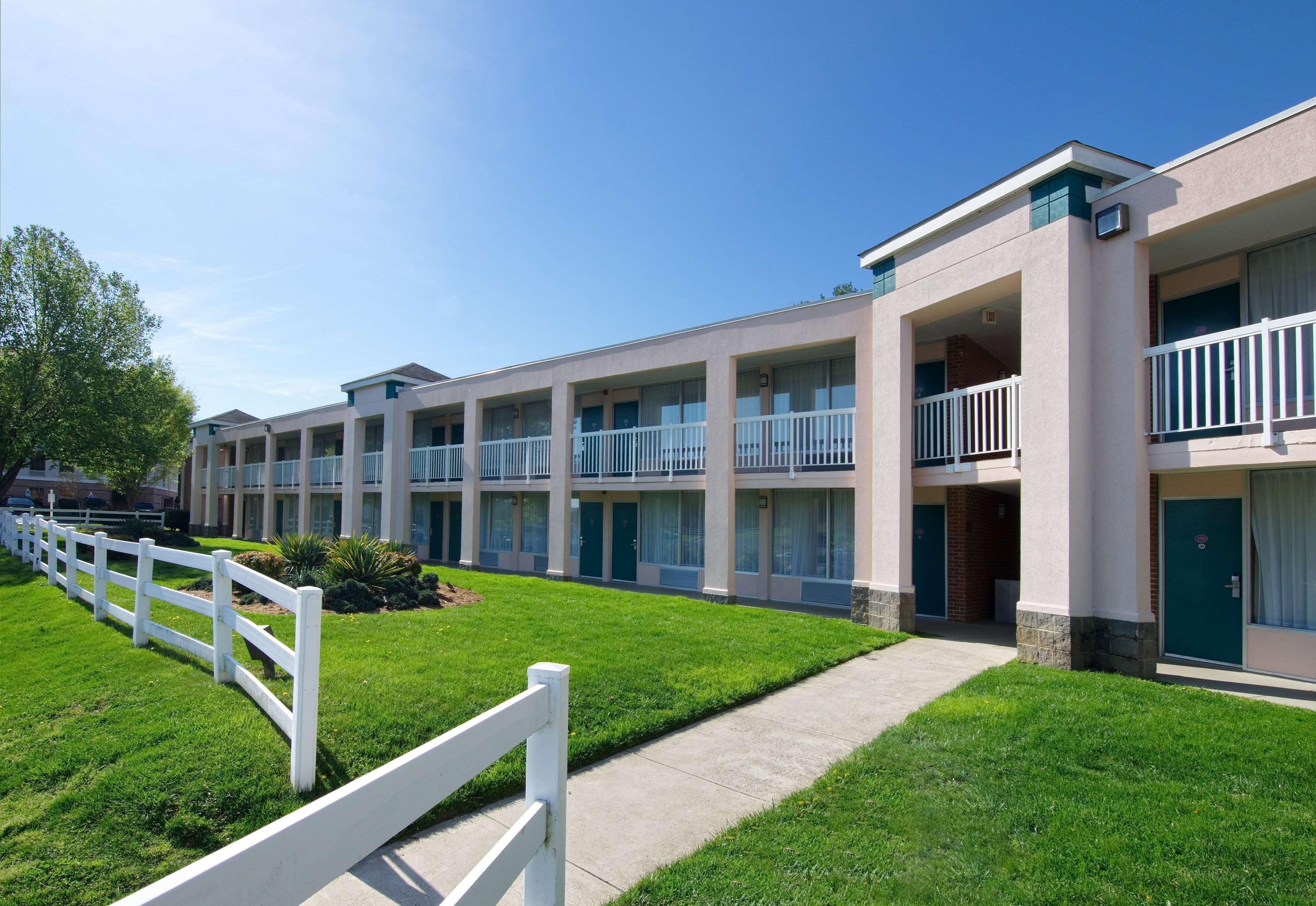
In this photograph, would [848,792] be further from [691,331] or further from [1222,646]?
[691,331]

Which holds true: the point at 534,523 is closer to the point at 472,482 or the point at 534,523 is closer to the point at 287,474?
the point at 472,482

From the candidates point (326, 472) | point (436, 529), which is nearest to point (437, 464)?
point (436, 529)

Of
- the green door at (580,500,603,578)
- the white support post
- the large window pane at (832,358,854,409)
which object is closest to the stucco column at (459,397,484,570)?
the green door at (580,500,603,578)

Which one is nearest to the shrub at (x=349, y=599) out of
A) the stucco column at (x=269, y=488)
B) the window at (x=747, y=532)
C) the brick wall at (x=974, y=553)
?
the window at (x=747, y=532)

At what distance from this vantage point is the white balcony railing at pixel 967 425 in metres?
10.1

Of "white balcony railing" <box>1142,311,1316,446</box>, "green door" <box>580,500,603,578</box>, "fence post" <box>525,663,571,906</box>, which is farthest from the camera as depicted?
"green door" <box>580,500,603,578</box>

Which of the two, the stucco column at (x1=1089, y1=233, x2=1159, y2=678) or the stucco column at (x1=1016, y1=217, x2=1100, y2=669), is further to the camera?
the stucco column at (x1=1016, y1=217, x2=1100, y2=669)

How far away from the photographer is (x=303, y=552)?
12148mm

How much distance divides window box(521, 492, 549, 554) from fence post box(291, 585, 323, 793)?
1493 cm

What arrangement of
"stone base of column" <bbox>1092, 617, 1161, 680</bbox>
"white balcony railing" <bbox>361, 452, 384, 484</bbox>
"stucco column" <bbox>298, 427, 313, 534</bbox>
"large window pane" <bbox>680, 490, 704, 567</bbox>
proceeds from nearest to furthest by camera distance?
"stone base of column" <bbox>1092, 617, 1161, 680</bbox>
"large window pane" <bbox>680, 490, 704, 567</bbox>
"white balcony railing" <bbox>361, 452, 384, 484</bbox>
"stucco column" <bbox>298, 427, 313, 534</bbox>

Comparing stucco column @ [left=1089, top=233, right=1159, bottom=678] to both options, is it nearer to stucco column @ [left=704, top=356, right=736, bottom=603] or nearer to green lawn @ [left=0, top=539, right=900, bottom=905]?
green lawn @ [left=0, top=539, right=900, bottom=905]

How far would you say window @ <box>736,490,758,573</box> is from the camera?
15.3 m

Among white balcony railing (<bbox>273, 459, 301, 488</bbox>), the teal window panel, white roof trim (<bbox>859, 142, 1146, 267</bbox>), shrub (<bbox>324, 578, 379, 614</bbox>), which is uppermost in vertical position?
white roof trim (<bbox>859, 142, 1146, 267</bbox>)

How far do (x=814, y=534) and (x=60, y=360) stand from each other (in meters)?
23.2
